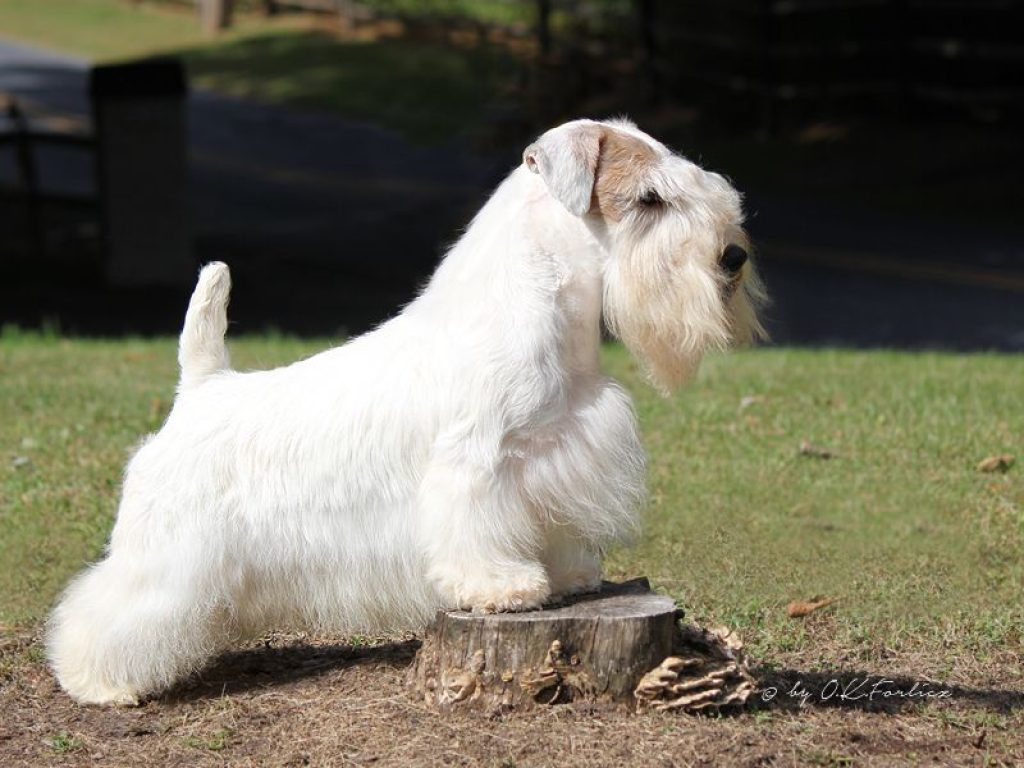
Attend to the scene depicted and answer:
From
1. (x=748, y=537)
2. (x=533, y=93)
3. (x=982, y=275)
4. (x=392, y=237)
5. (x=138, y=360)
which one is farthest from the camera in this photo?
(x=533, y=93)

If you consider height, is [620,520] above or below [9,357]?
above

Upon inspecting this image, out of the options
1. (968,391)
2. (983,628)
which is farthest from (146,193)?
(983,628)

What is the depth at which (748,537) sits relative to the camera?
7211 mm

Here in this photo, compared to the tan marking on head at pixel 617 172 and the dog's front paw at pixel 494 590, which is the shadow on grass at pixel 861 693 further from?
the tan marking on head at pixel 617 172

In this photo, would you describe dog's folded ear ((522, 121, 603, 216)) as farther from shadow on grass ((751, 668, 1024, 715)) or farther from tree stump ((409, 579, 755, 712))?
shadow on grass ((751, 668, 1024, 715))

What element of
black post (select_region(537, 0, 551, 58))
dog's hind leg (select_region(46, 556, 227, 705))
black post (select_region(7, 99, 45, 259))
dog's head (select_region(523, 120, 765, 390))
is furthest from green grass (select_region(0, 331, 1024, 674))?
black post (select_region(537, 0, 551, 58))

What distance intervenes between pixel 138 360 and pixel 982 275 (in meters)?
8.75

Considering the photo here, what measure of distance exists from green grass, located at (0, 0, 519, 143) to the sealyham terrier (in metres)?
22.1

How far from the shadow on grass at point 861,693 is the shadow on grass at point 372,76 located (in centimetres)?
2172

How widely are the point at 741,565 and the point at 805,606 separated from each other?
21.3 inches

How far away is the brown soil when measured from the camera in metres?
4.72

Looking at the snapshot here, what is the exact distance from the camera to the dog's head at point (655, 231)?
467 cm

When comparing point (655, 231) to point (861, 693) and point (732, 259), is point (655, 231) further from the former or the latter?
→ point (861, 693)

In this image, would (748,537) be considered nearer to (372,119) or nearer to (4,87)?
(372,119)
